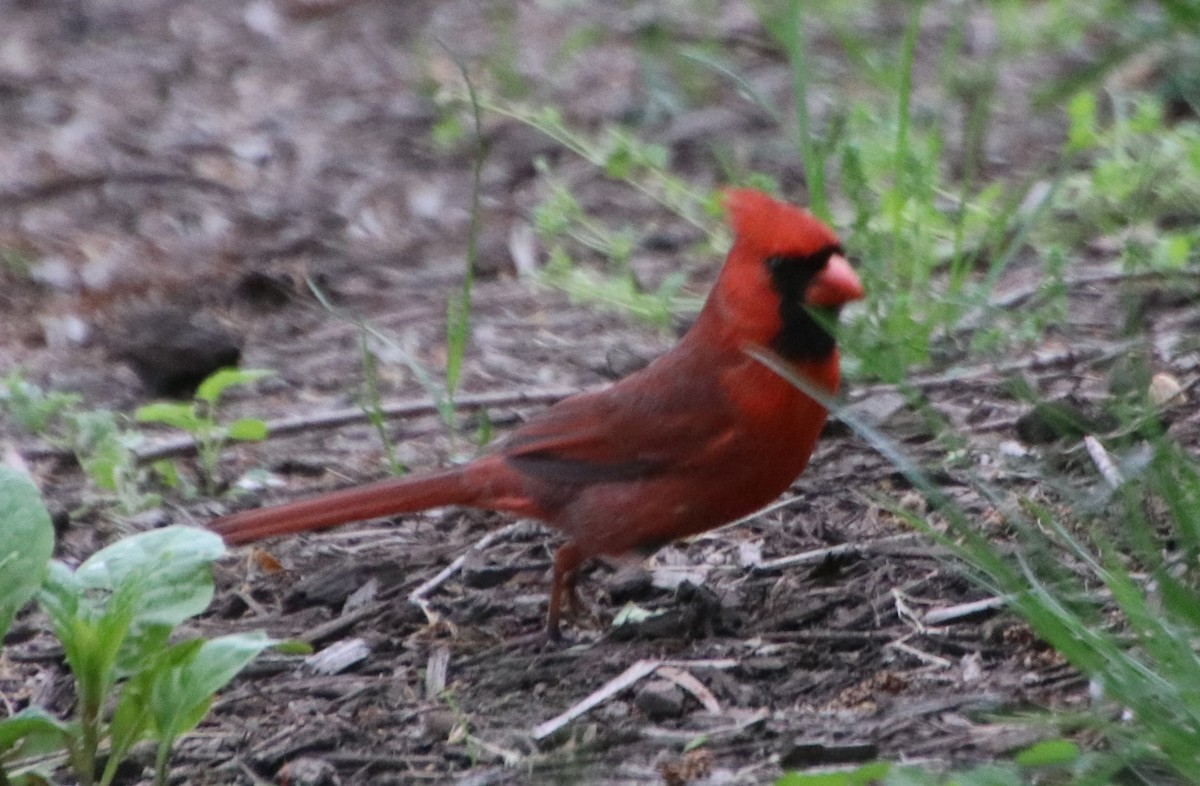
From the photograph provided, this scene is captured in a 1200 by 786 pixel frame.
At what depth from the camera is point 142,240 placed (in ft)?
16.0

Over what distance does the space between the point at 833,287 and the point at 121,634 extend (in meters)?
1.27

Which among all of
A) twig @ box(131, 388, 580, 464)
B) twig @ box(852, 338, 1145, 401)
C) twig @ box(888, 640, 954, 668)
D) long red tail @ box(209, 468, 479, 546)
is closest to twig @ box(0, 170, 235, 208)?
twig @ box(131, 388, 580, 464)

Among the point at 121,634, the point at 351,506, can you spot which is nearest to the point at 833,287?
the point at 351,506

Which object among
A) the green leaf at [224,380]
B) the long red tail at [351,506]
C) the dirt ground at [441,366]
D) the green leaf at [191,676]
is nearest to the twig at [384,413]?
the dirt ground at [441,366]

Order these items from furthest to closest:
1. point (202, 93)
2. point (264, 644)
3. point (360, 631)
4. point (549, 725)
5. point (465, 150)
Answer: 1. point (202, 93)
2. point (465, 150)
3. point (360, 631)
4. point (549, 725)
5. point (264, 644)

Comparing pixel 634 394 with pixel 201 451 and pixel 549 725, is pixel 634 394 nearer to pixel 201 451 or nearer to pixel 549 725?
pixel 549 725

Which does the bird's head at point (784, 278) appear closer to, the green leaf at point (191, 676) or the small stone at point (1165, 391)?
the small stone at point (1165, 391)

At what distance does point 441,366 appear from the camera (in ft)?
13.7

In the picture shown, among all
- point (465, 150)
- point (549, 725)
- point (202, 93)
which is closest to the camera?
point (549, 725)

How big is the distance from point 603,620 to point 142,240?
2.37 metres

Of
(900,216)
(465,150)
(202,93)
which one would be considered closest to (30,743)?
(900,216)

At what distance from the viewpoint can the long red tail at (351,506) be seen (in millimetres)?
3125

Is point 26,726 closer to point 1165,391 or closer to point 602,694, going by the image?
point 602,694

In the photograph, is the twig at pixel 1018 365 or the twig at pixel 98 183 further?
the twig at pixel 98 183
